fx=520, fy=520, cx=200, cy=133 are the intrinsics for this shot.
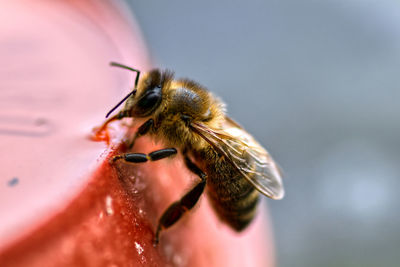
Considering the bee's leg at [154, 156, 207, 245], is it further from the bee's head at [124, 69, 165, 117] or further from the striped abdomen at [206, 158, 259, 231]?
the bee's head at [124, 69, 165, 117]

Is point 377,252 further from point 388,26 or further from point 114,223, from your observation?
point 114,223

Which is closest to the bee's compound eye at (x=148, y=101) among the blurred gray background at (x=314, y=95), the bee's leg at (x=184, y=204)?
the bee's leg at (x=184, y=204)

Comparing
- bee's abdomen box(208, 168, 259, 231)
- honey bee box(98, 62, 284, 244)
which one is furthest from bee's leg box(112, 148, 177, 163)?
bee's abdomen box(208, 168, 259, 231)

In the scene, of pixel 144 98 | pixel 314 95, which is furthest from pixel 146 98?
pixel 314 95

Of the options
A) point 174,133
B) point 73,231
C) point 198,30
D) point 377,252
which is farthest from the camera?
point 198,30

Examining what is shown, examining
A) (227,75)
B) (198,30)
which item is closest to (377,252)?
(227,75)

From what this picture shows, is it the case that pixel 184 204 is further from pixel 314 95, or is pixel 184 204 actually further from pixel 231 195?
pixel 314 95

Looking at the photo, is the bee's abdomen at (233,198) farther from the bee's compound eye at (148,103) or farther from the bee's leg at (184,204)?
the bee's compound eye at (148,103)
